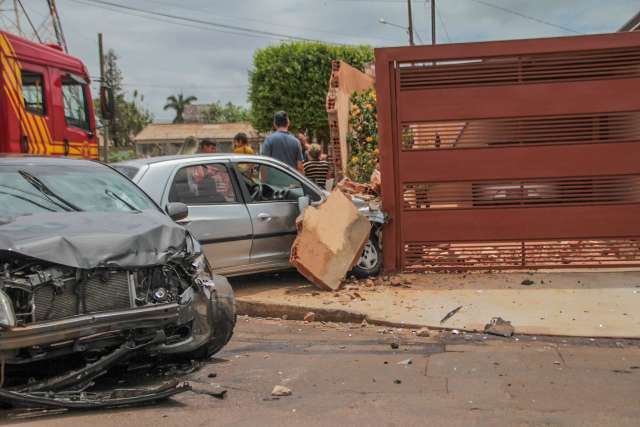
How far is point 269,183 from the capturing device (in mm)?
8844

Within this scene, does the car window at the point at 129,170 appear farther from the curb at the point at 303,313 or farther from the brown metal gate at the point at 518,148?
the brown metal gate at the point at 518,148

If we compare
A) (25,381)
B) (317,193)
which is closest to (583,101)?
(317,193)

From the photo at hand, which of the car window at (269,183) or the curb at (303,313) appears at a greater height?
the car window at (269,183)

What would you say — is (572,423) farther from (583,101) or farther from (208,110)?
(208,110)

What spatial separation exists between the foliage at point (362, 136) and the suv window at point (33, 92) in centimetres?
564

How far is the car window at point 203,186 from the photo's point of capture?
25.7 feet

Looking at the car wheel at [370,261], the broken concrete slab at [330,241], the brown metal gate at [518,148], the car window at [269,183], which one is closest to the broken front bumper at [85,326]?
the broken concrete slab at [330,241]

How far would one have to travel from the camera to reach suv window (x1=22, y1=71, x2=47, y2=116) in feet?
34.6

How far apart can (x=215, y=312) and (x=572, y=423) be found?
2.45 metres

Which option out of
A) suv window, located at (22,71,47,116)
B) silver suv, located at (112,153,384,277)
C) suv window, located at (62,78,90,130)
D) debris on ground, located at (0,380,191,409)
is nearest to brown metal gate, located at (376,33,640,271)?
silver suv, located at (112,153,384,277)

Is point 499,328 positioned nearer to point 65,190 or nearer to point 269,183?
point 269,183

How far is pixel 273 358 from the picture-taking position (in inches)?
231

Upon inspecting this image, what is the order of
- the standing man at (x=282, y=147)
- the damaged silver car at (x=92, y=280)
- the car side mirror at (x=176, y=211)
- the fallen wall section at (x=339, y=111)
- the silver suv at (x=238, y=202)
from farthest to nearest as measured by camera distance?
the fallen wall section at (x=339, y=111) → the standing man at (x=282, y=147) → the silver suv at (x=238, y=202) → the car side mirror at (x=176, y=211) → the damaged silver car at (x=92, y=280)

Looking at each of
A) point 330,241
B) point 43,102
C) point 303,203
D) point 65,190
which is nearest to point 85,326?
point 65,190
